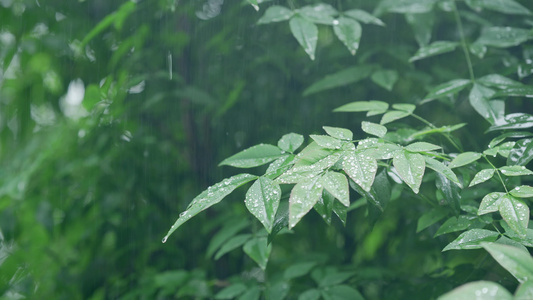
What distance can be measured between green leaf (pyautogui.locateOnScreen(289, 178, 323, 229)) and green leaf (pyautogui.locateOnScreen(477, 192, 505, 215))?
274 millimetres

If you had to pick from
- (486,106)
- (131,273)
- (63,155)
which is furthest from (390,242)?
(63,155)

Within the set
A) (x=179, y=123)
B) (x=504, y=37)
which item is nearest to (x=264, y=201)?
(x=504, y=37)

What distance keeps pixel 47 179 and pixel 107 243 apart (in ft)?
1.28

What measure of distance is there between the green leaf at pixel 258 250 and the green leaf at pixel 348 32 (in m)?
0.50

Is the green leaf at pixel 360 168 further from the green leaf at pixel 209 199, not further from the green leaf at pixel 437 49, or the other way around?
the green leaf at pixel 437 49

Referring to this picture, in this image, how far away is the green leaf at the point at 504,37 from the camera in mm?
1123

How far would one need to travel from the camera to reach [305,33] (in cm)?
103

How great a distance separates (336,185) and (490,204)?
27 centimetres

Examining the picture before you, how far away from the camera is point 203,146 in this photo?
1.62 m

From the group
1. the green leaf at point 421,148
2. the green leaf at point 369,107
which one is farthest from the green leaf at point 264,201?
the green leaf at point 369,107

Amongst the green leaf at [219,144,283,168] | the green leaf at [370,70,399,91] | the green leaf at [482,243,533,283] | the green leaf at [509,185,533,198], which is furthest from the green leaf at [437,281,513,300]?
the green leaf at [370,70,399,91]

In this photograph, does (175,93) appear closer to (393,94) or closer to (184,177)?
(184,177)

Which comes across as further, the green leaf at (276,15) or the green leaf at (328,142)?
the green leaf at (276,15)

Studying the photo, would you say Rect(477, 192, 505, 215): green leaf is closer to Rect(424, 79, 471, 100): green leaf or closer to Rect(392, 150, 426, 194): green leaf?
Rect(392, 150, 426, 194): green leaf
